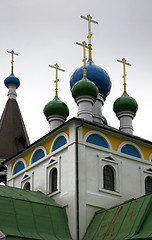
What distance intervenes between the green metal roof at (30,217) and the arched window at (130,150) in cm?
254

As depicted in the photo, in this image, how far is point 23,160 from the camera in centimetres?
1681

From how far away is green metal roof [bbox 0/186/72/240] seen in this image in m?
13.0

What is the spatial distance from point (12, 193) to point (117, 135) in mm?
3348

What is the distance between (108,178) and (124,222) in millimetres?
2305

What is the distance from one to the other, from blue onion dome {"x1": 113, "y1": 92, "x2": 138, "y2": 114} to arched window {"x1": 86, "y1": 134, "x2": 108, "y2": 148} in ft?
9.69

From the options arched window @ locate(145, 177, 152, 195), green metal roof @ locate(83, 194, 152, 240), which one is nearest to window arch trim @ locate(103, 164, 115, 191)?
green metal roof @ locate(83, 194, 152, 240)

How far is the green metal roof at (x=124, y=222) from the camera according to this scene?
12422 mm

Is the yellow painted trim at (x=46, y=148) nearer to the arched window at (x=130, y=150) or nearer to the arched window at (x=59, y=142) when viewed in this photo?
the arched window at (x=59, y=142)

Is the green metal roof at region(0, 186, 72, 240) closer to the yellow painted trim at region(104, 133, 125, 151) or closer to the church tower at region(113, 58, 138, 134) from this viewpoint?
the yellow painted trim at region(104, 133, 125, 151)

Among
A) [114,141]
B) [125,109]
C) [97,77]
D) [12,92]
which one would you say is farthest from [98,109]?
[12,92]

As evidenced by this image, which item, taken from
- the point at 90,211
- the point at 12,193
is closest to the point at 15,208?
the point at 12,193

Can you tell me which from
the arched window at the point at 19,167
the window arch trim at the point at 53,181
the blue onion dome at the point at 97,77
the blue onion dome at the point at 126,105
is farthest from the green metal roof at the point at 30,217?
the blue onion dome at the point at 97,77

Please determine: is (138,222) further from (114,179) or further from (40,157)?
(40,157)

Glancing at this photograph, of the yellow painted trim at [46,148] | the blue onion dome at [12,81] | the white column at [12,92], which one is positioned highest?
the blue onion dome at [12,81]
